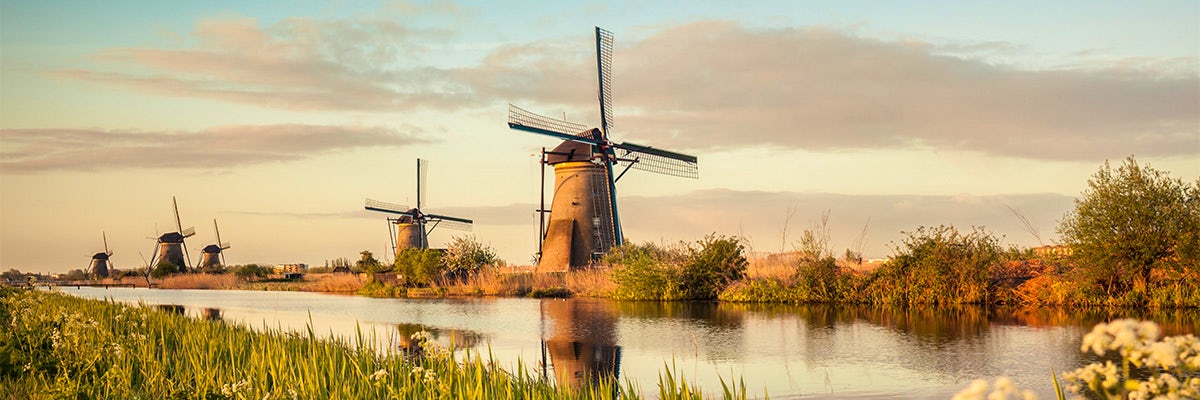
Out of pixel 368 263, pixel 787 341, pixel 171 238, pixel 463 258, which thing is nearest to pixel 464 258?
pixel 463 258

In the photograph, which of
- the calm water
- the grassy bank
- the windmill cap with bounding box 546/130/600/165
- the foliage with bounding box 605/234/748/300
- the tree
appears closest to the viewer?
the grassy bank

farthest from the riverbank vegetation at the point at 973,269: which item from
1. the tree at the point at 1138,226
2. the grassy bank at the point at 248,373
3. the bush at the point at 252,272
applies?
the bush at the point at 252,272

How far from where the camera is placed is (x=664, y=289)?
96.8 feet

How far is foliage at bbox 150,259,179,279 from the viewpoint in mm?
70000

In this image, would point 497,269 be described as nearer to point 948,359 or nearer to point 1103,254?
point 1103,254

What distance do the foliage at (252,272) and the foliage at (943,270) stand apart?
164 feet

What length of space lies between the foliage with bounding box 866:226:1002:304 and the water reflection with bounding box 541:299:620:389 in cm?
725

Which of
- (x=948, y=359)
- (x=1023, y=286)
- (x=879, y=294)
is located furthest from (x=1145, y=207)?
(x=948, y=359)

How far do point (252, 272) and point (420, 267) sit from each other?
3073 cm

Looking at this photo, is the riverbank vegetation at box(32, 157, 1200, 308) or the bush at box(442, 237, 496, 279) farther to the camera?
the bush at box(442, 237, 496, 279)

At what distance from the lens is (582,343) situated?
1555 cm

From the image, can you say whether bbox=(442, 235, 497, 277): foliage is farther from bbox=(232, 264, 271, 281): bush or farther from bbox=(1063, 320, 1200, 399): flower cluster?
bbox=(1063, 320, 1200, 399): flower cluster

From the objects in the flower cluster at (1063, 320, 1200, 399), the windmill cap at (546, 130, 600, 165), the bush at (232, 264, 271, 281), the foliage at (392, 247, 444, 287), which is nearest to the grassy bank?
the flower cluster at (1063, 320, 1200, 399)

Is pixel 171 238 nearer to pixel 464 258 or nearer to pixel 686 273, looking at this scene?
pixel 464 258
